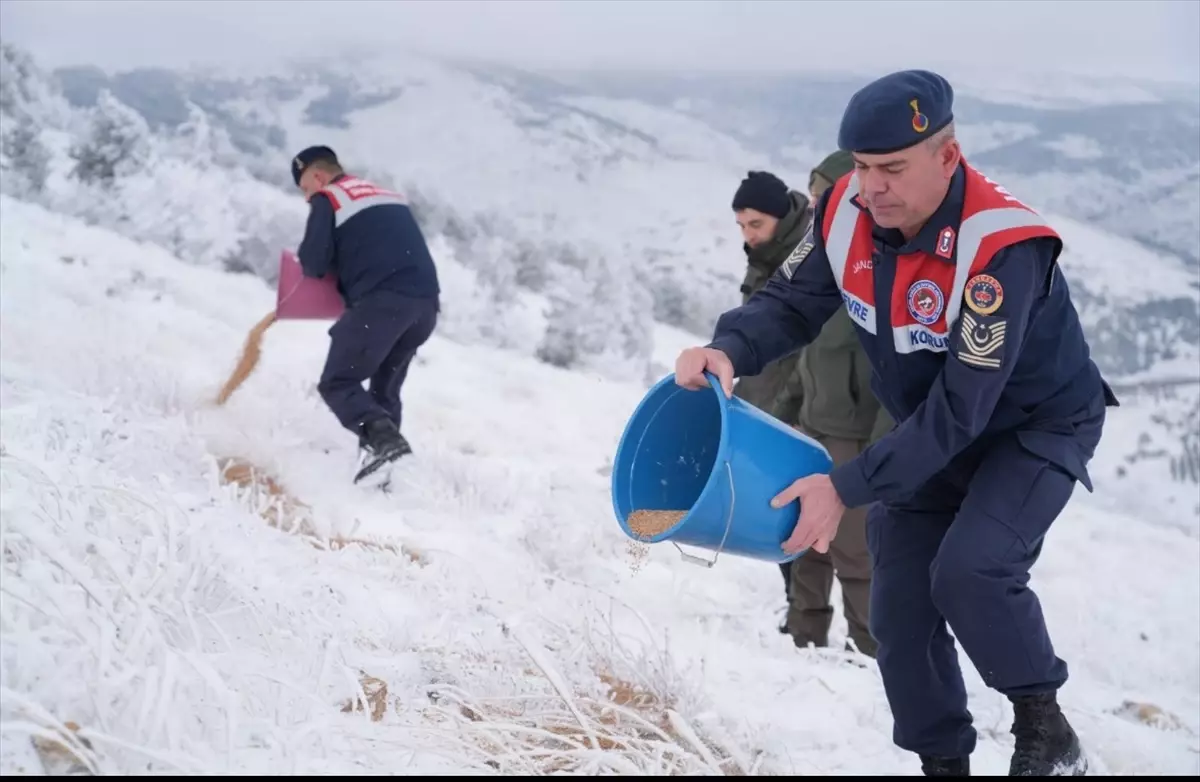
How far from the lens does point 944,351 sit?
208 cm

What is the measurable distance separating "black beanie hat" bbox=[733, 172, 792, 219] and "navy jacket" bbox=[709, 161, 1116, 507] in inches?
57.9

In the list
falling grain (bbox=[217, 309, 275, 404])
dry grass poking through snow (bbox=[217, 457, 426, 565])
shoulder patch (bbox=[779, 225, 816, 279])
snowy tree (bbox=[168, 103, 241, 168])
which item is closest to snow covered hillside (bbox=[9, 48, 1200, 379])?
snowy tree (bbox=[168, 103, 241, 168])

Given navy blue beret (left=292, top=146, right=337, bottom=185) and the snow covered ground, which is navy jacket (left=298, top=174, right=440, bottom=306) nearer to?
navy blue beret (left=292, top=146, right=337, bottom=185)

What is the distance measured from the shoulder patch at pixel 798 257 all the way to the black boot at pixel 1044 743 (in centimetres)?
107

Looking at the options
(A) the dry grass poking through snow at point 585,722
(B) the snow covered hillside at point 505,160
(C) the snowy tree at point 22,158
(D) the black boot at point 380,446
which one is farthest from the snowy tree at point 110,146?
(A) the dry grass poking through snow at point 585,722

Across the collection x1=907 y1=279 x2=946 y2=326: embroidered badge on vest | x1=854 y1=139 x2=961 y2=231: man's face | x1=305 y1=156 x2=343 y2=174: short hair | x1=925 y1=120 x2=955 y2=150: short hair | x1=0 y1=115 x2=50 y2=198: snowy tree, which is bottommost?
x1=0 y1=115 x2=50 y2=198: snowy tree

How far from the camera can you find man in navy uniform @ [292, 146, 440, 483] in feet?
16.5

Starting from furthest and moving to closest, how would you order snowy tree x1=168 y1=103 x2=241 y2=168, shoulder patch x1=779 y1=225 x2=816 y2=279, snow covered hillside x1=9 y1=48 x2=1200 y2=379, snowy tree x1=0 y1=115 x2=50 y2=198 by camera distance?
snowy tree x1=168 y1=103 x2=241 y2=168 < snow covered hillside x1=9 y1=48 x2=1200 y2=379 < snowy tree x1=0 y1=115 x2=50 y2=198 < shoulder patch x1=779 y1=225 x2=816 y2=279

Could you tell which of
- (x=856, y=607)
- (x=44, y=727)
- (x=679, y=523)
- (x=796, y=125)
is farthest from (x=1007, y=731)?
(x=796, y=125)

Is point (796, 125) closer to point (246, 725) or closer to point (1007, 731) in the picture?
point (1007, 731)

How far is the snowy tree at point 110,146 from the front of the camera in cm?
817

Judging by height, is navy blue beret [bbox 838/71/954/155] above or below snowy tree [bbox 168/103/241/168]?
above

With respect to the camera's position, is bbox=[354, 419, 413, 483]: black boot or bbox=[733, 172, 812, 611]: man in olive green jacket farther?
bbox=[354, 419, 413, 483]: black boot

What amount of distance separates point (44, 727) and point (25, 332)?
4600 mm
